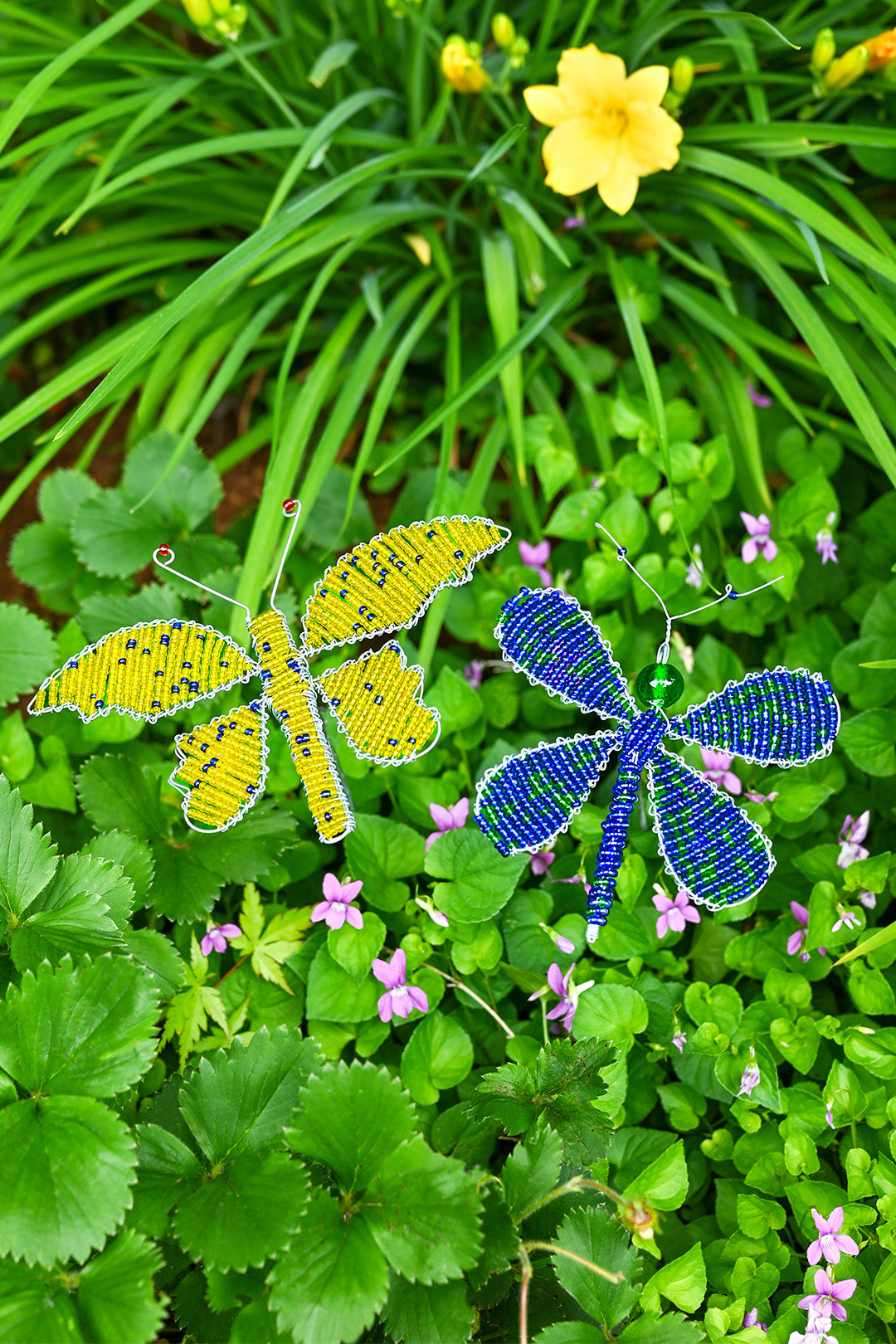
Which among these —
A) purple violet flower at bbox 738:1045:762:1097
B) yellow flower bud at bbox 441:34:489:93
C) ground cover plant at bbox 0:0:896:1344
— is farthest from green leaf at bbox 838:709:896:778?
yellow flower bud at bbox 441:34:489:93

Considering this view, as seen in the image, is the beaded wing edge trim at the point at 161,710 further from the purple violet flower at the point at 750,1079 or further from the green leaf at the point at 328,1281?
the purple violet flower at the point at 750,1079

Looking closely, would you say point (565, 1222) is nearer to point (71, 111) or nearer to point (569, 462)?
point (569, 462)

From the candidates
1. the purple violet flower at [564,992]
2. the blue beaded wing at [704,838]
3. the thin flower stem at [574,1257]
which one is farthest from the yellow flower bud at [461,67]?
the thin flower stem at [574,1257]

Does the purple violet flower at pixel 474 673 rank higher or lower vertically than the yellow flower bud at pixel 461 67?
lower

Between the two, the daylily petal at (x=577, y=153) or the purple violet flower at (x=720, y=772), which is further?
the daylily petal at (x=577, y=153)

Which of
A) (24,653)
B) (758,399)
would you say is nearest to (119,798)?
(24,653)
